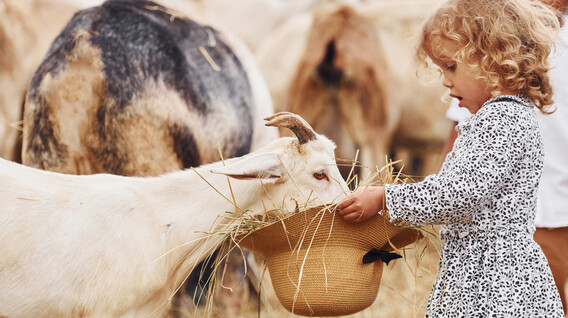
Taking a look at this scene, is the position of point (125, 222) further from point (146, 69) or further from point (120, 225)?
point (146, 69)

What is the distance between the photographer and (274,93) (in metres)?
6.79

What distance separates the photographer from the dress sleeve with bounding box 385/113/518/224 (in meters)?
2.41

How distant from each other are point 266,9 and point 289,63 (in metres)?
1.99

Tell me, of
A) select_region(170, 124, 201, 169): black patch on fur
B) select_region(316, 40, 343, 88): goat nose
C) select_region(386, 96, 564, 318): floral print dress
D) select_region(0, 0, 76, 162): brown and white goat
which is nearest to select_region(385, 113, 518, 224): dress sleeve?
select_region(386, 96, 564, 318): floral print dress

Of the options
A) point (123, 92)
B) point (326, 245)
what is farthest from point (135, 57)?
point (326, 245)

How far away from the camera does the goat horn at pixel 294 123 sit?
2.65 metres

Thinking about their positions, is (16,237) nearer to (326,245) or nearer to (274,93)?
(326,245)

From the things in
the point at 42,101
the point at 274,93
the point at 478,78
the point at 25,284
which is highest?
the point at 478,78

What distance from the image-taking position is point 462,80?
2605 mm

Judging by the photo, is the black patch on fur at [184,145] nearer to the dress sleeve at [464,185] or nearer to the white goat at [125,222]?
the white goat at [125,222]

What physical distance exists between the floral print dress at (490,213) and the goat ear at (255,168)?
1.57 feet

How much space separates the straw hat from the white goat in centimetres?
22

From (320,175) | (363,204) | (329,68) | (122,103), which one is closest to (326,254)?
(363,204)

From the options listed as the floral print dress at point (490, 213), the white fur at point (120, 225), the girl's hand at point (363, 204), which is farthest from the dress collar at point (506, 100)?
the white fur at point (120, 225)
